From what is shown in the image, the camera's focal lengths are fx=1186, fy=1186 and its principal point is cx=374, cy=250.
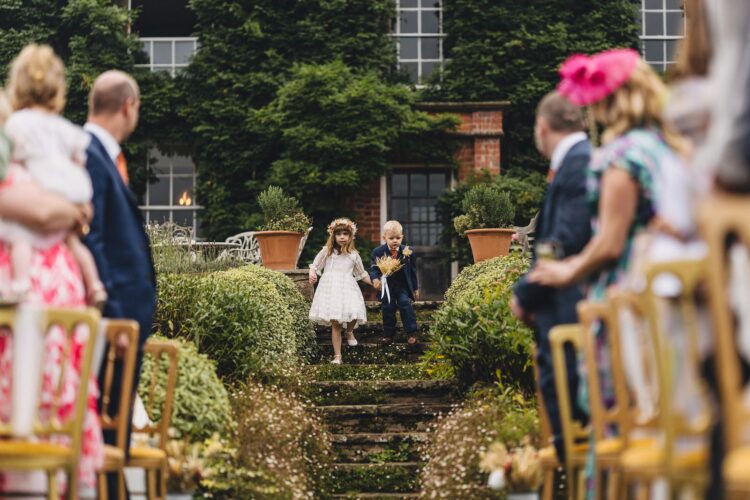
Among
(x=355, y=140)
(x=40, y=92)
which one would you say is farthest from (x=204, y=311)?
(x=355, y=140)

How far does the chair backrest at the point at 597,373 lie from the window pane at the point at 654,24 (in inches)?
628

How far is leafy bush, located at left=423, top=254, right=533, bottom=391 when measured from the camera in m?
7.54

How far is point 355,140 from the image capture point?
1678 cm

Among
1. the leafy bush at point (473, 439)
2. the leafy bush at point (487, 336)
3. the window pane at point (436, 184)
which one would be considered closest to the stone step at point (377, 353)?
the leafy bush at point (487, 336)

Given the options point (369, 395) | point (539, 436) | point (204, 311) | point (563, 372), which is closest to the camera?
point (563, 372)

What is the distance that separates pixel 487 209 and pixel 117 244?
34.4ft

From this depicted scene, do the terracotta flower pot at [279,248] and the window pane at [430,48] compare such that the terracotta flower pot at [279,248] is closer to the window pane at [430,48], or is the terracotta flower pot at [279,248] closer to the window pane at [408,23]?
the window pane at [430,48]

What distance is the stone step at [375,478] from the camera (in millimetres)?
7637

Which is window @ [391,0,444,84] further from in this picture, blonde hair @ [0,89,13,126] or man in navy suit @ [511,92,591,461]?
blonde hair @ [0,89,13,126]

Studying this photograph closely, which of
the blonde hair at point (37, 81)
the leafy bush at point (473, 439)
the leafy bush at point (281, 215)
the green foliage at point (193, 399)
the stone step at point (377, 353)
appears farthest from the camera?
the leafy bush at point (281, 215)

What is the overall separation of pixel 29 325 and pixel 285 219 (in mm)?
11387

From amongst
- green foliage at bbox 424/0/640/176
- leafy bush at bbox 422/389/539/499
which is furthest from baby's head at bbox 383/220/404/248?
green foliage at bbox 424/0/640/176

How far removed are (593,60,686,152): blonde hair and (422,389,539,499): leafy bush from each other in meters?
2.58

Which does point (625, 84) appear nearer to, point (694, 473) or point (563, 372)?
point (563, 372)
